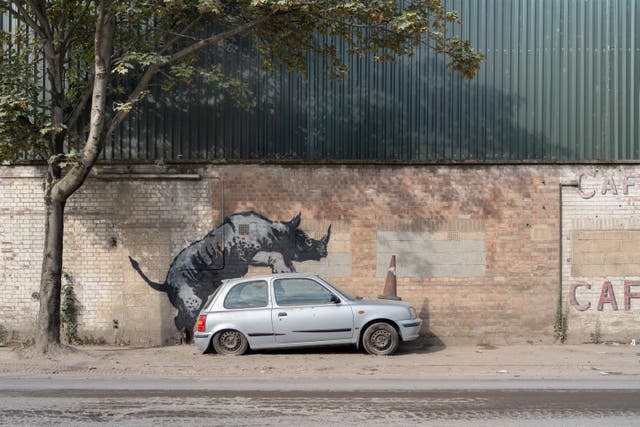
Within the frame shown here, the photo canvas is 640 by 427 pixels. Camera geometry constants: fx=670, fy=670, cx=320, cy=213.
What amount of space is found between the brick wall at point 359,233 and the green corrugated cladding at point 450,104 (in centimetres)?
56

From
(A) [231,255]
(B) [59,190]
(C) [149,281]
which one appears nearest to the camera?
(B) [59,190]

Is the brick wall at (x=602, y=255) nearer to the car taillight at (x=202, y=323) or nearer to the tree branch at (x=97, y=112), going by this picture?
the car taillight at (x=202, y=323)

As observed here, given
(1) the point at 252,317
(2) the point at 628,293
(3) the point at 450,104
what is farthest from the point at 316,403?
(2) the point at 628,293

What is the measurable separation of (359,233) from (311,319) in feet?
9.08

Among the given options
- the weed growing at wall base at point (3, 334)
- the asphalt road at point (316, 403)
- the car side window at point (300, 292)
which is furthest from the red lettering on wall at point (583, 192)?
the weed growing at wall base at point (3, 334)

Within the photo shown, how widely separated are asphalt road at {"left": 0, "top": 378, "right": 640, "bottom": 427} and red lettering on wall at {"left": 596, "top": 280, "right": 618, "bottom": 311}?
158 inches

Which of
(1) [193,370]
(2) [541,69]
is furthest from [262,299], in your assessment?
(2) [541,69]

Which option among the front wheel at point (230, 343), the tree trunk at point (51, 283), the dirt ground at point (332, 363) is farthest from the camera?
the front wheel at point (230, 343)

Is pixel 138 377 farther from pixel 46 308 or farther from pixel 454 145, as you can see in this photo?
pixel 454 145

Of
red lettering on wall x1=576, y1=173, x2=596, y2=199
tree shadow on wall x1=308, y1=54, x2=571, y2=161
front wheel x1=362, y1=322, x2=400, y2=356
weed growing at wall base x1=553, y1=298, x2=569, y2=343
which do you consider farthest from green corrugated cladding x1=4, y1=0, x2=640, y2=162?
front wheel x1=362, y1=322, x2=400, y2=356

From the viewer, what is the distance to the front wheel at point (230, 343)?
11.5m

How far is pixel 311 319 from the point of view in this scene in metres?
11.4

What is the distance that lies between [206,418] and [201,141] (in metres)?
7.69

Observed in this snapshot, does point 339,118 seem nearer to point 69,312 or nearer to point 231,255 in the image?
point 231,255
